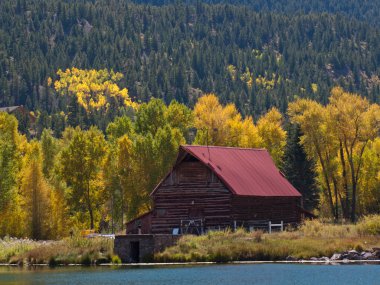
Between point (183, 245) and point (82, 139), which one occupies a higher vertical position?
point (82, 139)

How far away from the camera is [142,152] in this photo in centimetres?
9500

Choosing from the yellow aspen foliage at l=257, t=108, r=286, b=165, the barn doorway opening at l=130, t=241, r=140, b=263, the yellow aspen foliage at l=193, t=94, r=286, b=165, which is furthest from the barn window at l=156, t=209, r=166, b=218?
the yellow aspen foliage at l=257, t=108, r=286, b=165

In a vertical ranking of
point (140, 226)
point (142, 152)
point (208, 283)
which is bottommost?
point (208, 283)

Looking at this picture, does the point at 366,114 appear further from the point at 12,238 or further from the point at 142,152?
the point at 12,238

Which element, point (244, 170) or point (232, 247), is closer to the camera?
point (232, 247)

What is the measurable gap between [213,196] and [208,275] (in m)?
24.9

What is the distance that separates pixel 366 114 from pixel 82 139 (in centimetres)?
2574

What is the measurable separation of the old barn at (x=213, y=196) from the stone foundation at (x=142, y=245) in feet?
35.3

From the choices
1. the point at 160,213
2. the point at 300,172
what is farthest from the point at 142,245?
the point at 300,172

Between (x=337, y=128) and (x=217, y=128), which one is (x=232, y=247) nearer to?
(x=337, y=128)

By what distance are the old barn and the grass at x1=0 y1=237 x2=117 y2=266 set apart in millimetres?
10701

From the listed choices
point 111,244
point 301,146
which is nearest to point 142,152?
point 301,146

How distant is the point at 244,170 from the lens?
276ft

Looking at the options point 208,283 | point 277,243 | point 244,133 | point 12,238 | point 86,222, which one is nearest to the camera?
point 208,283
